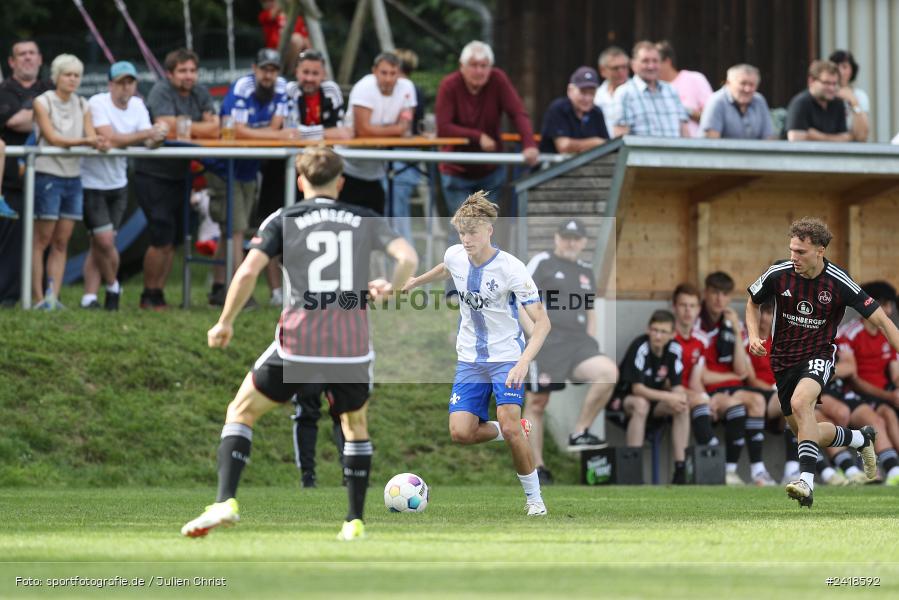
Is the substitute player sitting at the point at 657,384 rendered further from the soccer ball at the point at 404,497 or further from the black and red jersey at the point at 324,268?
the black and red jersey at the point at 324,268

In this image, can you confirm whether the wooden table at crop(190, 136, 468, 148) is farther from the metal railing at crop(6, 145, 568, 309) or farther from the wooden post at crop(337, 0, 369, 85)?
the wooden post at crop(337, 0, 369, 85)

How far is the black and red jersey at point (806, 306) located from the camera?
11.3 metres

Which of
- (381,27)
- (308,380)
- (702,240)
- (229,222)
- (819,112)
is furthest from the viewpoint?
(381,27)

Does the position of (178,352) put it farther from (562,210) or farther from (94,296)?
(562,210)

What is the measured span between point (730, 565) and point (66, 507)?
17.4ft

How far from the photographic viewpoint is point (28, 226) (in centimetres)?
1570

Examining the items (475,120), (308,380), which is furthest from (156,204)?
(308,380)

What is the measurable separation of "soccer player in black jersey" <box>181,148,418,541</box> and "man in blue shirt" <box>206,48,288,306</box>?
26.7 feet

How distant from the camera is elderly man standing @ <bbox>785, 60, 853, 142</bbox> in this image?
16781 millimetres

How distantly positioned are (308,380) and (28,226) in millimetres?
8256

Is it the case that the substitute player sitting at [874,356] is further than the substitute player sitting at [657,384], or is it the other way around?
the substitute player sitting at [874,356]

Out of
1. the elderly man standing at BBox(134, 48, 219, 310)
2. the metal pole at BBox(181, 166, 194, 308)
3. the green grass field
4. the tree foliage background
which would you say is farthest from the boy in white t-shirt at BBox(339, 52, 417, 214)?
the tree foliage background

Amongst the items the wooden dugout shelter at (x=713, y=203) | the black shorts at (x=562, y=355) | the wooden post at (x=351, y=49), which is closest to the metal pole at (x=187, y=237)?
the wooden dugout shelter at (x=713, y=203)

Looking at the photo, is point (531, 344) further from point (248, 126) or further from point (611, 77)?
point (611, 77)
